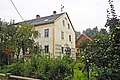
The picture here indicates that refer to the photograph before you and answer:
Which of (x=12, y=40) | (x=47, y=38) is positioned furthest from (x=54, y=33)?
(x=12, y=40)

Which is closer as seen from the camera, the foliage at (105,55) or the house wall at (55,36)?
the foliage at (105,55)

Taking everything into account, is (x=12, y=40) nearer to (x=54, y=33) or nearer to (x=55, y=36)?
(x=54, y=33)

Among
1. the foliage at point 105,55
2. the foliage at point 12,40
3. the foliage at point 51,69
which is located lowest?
the foliage at point 51,69

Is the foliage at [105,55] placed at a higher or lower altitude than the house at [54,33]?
lower

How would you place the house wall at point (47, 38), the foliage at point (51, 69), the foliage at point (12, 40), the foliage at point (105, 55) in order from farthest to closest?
the house wall at point (47, 38), the foliage at point (12, 40), the foliage at point (51, 69), the foliage at point (105, 55)

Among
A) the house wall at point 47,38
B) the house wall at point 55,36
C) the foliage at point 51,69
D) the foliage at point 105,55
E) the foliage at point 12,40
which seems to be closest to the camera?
the foliage at point 105,55

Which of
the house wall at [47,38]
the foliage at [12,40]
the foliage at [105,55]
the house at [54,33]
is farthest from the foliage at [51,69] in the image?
the house wall at [47,38]

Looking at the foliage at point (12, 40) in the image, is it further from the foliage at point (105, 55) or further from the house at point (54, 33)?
the foliage at point (105, 55)

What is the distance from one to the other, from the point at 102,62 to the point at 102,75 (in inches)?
15.7

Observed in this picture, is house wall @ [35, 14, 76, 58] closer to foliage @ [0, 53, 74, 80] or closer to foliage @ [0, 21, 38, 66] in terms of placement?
foliage @ [0, 21, 38, 66]

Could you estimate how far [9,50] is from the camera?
1769 centimetres

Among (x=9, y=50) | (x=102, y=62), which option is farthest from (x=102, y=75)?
(x=9, y=50)

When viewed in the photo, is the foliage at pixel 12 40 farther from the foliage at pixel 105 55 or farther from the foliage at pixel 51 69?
the foliage at pixel 105 55

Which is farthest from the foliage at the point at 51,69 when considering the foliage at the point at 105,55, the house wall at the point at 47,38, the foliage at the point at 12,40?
the house wall at the point at 47,38
